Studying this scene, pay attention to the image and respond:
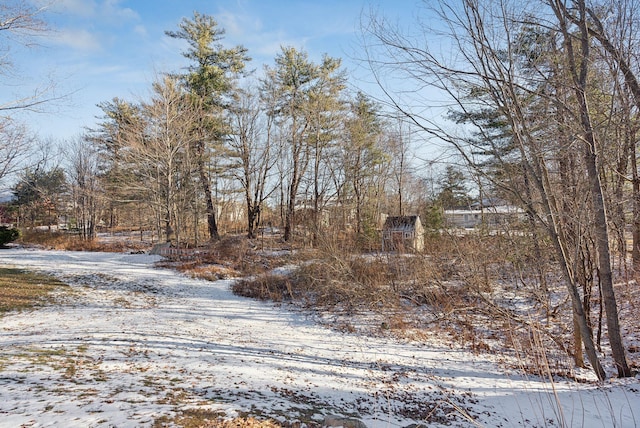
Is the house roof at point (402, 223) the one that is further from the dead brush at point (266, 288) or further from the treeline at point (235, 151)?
the dead brush at point (266, 288)

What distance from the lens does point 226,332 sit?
7.38 meters

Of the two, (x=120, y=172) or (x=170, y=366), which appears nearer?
(x=170, y=366)

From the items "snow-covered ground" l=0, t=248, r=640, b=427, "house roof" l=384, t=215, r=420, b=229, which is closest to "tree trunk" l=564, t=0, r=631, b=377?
"snow-covered ground" l=0, t=248, r=640, b=427

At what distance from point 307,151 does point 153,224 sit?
457 inches

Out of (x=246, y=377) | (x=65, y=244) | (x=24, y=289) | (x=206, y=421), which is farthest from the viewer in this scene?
(x=65, y=244)

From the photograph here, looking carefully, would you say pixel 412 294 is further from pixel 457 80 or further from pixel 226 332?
pixel 457 80

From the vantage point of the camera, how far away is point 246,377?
185 inches

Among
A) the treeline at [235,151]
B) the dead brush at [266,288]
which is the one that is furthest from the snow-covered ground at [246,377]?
the treeline at [235,151]

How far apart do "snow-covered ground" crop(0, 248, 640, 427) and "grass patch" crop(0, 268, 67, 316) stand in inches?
23.5

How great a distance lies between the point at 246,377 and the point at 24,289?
8.29 meters

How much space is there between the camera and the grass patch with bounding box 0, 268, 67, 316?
7.86 metres

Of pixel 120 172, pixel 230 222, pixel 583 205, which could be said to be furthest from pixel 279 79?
pixel 583 205

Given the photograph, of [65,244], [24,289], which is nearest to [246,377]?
[24,289]

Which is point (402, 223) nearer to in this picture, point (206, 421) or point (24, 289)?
point (24, 289)
